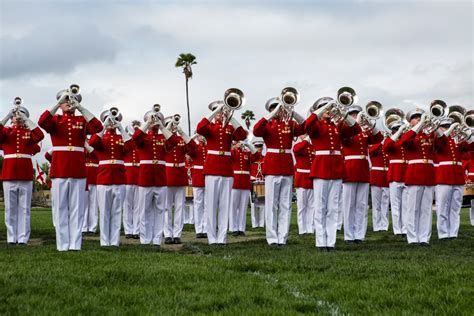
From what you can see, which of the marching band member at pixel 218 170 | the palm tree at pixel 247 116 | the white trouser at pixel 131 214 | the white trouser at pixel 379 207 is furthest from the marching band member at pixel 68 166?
the palm tree at pixel 247 116

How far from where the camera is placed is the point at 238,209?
53.2ft

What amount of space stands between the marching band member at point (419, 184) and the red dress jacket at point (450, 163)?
3.52 ft

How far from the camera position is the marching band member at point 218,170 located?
12.3 metres

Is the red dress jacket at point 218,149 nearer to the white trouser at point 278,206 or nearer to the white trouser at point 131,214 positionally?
the white trouser at point 278,206

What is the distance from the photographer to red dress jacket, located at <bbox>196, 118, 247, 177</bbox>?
483 inches

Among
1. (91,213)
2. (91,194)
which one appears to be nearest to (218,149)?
(91,194)

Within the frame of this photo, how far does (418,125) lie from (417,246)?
84.1 inches

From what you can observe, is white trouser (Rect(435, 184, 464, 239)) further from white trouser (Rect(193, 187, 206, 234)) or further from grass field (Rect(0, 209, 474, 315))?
white trouser (Rect(193, 187, 206, 234))

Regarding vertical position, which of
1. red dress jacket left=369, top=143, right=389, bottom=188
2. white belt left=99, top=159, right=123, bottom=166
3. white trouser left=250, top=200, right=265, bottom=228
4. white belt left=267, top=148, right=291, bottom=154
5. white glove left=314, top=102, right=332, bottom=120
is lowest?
white trouser left=250, top=200, right=265, bottom=228

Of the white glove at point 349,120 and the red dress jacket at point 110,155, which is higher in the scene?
the white glove at point 349,120

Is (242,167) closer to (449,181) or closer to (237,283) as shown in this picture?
(449,181)

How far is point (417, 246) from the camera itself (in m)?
12.1

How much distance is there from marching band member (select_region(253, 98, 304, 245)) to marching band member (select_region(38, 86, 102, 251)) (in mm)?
3097

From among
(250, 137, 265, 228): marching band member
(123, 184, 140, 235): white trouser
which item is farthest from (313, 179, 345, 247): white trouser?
(250, 137, 265, 228): marching band member
